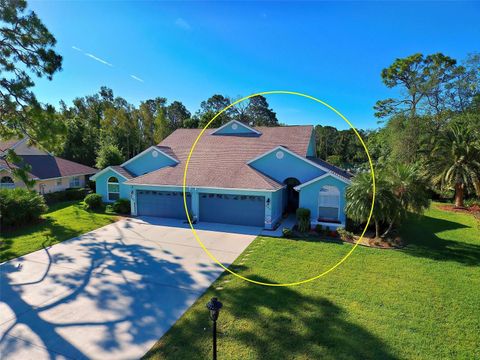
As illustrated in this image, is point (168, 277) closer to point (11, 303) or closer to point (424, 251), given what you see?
point (11, 303)

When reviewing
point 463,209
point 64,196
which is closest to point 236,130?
point 64,196

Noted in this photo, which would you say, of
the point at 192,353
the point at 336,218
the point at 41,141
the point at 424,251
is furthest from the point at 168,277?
the point at 424,251

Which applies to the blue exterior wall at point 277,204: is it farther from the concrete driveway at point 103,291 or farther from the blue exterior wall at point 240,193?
the concrete driveway at point 103,291

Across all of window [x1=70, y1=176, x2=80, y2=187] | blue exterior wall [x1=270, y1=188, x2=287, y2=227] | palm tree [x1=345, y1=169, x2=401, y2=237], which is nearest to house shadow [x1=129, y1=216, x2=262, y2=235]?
blue exterior wall [x1=270, y1=188, x2=287, y2=227]

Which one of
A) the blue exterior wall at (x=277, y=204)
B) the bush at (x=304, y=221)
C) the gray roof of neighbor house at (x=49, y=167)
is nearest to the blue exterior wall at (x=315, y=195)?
the bush at (x=304, y=221)

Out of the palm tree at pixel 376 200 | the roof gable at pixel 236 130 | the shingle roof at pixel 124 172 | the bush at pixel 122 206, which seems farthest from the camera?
the roof gable at pixel 236 130

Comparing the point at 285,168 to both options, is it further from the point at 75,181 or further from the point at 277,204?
the point at 75,181
